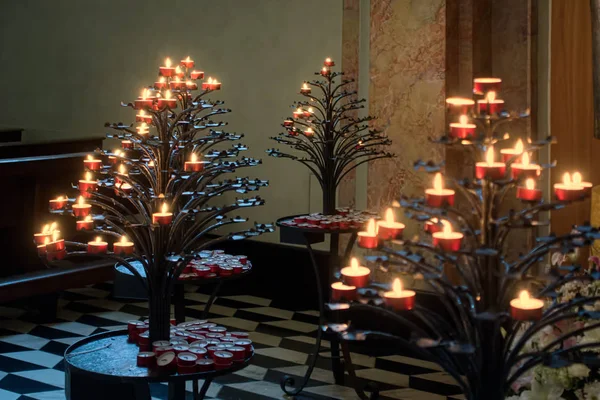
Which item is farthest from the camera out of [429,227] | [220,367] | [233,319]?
[233,319]

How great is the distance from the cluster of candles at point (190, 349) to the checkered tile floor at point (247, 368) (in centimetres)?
187

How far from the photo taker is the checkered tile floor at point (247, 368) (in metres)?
5.27

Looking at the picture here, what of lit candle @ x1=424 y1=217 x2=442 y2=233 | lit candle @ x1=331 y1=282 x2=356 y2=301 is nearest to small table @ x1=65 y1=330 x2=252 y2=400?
lit candle @ x1=331 y1=282 x2=356 y2=301

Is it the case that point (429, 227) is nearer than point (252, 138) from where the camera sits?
Yes

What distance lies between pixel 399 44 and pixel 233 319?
2644mm

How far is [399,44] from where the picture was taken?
19.7 ft

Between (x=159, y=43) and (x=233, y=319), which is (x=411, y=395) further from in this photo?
(x=159, y=43)

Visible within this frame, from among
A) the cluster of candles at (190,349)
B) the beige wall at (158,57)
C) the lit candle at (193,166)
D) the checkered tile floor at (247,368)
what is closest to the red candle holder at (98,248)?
the cluster of candles at (190,349)

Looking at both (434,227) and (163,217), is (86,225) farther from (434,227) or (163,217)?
(434,227)

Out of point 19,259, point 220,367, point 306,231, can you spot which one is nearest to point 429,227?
point 220,367

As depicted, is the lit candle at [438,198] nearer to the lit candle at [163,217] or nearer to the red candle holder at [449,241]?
the red candle holder at [449,241]

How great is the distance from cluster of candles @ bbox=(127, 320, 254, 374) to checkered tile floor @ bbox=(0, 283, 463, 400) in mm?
1867

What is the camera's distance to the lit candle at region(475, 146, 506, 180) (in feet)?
6.07

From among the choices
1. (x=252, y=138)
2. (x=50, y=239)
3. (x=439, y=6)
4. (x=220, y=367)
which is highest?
(x=439, y=6)
